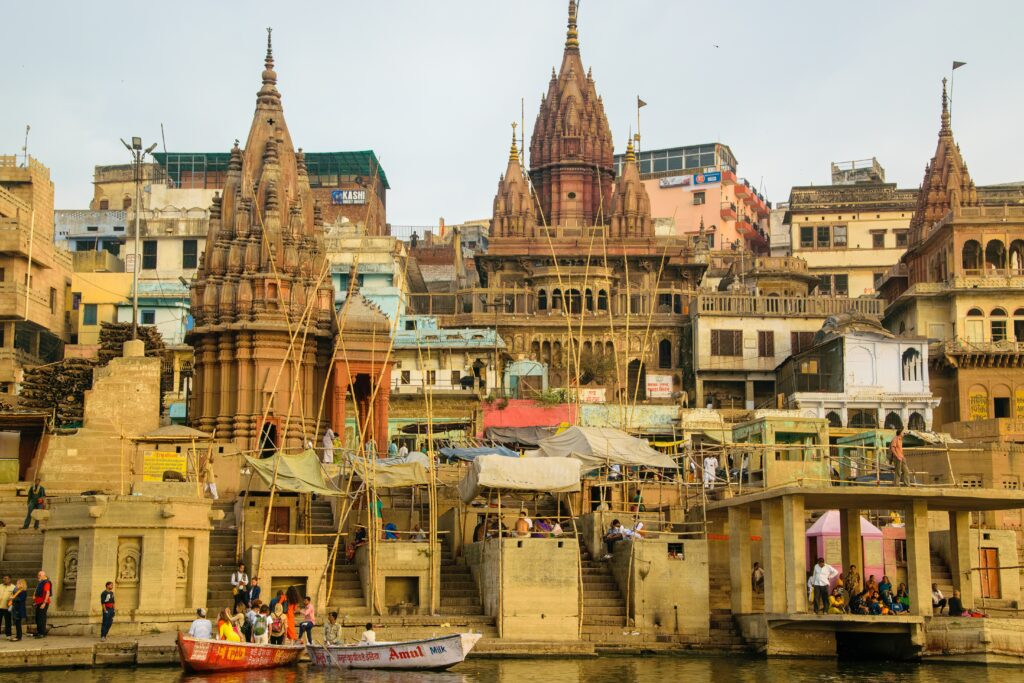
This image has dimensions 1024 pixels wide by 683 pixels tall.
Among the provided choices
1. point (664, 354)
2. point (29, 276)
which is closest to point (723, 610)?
point (664, 354)

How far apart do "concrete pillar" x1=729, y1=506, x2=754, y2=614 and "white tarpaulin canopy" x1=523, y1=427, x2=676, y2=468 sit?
10.5 ft

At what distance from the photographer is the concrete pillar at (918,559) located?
28.0m

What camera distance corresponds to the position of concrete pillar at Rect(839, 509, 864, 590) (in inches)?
1204

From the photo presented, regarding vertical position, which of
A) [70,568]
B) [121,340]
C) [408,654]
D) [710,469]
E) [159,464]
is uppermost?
[121,340]

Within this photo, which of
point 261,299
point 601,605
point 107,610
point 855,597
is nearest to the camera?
point 107,610

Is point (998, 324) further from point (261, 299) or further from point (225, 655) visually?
point (225, 655)

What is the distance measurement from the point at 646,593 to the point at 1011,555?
950cm

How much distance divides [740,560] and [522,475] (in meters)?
4.68

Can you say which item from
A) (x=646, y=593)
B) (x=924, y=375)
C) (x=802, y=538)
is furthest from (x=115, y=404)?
(x=924, y=375)

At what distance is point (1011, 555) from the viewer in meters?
33.3

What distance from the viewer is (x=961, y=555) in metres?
30.6

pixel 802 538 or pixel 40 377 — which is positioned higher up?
pixel 40 377

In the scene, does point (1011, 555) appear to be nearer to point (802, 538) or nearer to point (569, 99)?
point (802, 538)

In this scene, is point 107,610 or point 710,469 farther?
point 710,469
